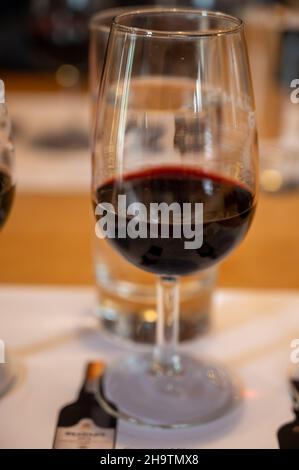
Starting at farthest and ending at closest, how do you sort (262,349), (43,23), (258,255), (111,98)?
(43,23) < (258,255) < (262,349) < (111,98)

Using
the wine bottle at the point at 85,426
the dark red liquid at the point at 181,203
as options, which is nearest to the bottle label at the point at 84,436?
the wine bottle at the point at 85,426

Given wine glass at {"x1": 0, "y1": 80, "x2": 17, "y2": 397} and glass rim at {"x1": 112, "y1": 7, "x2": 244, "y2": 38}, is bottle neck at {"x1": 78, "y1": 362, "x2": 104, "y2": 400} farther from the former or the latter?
glass rim at {"x1": 112, "y1": 7, "x2": 244, "y2": 38}

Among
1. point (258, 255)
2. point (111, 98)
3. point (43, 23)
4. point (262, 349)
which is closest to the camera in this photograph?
point (111, 98)

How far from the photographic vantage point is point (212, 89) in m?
0.53

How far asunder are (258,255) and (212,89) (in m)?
0.31

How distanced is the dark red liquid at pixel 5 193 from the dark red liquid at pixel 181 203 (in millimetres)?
76

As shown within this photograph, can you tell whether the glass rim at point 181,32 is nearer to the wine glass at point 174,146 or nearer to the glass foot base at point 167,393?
the wine glass at point 174,146

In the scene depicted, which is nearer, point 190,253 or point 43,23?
point 190,253

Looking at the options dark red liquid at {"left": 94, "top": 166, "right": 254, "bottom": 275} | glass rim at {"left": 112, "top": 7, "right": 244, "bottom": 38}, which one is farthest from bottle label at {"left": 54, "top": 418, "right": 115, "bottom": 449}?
glass rim at {"left": 112, "top": 7, "right": 244, "bottom": 38}

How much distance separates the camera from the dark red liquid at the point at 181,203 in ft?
1.73

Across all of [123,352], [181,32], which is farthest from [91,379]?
[181,32]

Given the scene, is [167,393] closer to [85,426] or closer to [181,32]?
[85,426]

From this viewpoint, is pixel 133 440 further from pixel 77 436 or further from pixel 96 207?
pixel 96 207

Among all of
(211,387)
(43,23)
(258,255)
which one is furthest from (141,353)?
(43,23)
